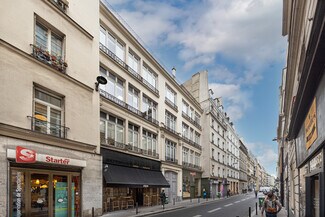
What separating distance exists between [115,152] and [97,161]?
12.6ft

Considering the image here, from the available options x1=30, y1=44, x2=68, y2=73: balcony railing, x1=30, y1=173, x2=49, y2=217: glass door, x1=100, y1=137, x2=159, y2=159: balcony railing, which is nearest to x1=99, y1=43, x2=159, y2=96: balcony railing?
x1=30, y1=44, x2=68, y2=73: balcony railing

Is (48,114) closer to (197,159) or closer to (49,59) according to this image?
(49,59)

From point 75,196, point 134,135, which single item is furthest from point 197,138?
point 75,196

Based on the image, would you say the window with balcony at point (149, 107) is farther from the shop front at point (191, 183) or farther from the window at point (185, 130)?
the shop front at point (191, 183)

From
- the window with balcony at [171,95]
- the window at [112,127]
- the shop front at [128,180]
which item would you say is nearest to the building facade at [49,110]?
the shop front at [128,180]

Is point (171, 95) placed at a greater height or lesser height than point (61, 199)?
greater

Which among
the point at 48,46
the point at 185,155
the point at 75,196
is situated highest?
the point at 48,46

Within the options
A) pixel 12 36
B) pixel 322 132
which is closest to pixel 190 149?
pixel 12 36

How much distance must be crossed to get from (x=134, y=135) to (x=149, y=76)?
7.47 m

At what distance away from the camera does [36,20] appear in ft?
53.6

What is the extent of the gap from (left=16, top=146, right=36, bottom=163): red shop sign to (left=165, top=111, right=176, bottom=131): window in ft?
77.3

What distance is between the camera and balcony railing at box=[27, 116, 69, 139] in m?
15.3

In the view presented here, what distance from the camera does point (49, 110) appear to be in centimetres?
1659

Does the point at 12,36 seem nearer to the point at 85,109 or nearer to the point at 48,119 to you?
the point at 48,119
